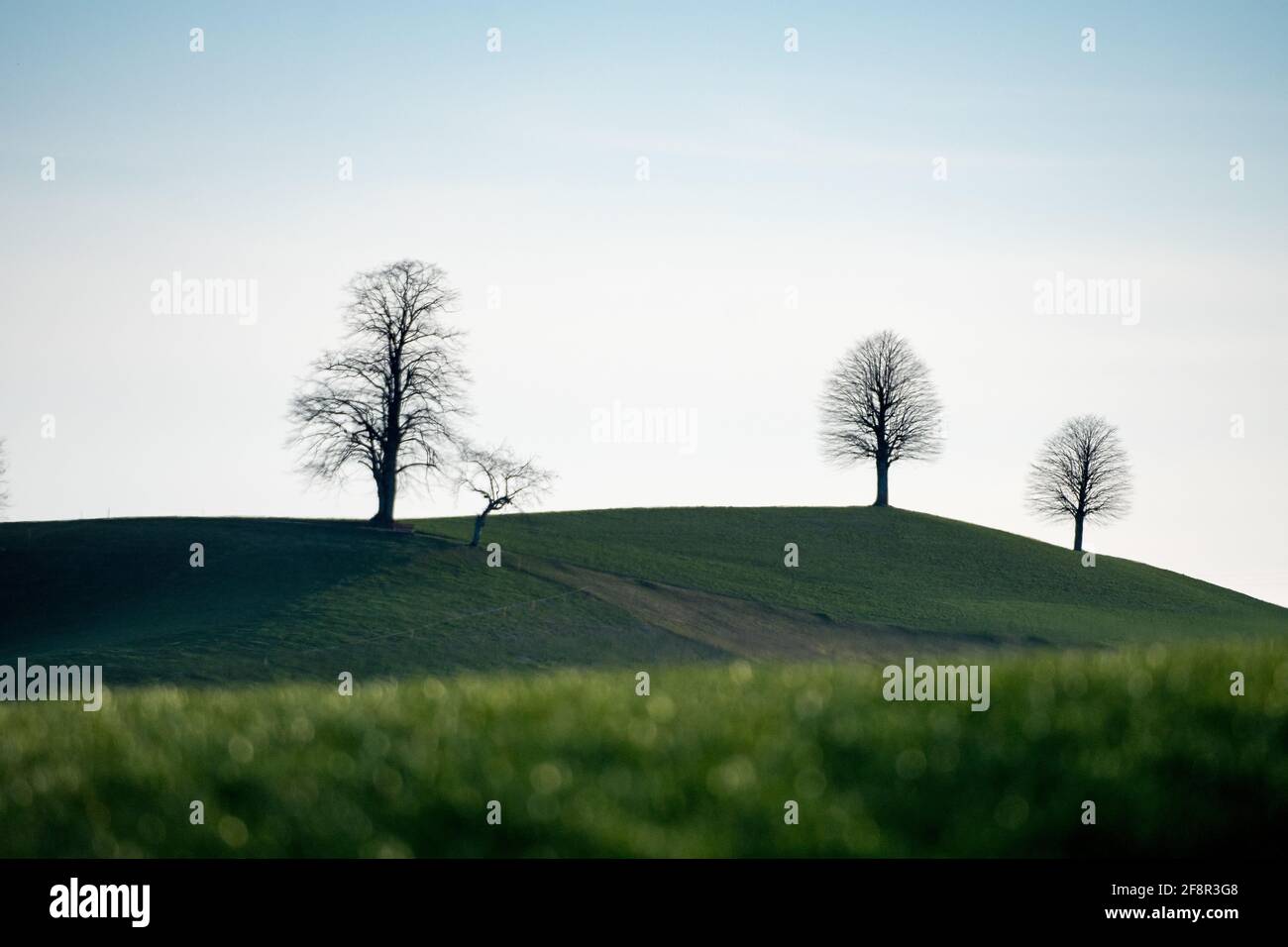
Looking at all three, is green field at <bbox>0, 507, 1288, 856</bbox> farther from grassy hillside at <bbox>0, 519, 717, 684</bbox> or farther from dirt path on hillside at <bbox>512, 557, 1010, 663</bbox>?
dirt path on hillside at <bbox>512, 557, 1010, 663</bbox>

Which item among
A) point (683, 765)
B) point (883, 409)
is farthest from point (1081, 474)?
point (683, 765)

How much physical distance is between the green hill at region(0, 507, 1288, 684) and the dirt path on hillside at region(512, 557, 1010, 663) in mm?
196

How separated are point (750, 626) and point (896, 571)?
73.8 feet

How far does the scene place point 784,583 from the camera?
77.1 meters

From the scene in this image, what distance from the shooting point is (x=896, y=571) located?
8444 cm

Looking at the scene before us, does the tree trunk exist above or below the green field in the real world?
above

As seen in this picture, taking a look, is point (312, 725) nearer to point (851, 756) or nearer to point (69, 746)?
point (69, 746)

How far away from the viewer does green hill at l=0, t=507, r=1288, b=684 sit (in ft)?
180

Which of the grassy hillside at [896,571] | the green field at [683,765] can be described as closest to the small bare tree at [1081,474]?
the grassy hillside at [896,571]

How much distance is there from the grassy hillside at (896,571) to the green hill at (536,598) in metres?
0.26

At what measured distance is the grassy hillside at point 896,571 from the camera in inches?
2867

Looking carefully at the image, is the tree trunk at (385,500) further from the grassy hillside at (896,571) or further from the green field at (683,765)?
the green field at (683,765)
